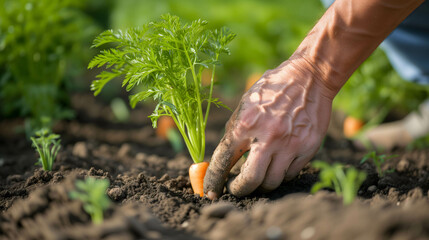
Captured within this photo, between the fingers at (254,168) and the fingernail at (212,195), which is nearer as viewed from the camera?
the fingers at (254,168)

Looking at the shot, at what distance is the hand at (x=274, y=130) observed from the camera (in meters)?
1.90

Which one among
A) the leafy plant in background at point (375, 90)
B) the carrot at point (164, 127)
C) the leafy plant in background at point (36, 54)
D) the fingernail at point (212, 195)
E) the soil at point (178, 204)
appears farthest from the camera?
the carrot at point (164, 127)

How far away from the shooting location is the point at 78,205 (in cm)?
144

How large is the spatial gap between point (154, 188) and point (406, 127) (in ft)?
10.0

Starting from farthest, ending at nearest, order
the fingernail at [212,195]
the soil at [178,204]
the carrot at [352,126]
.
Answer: the carrot at [352,126], the fingernail at [212,195], the soil at [178,204]

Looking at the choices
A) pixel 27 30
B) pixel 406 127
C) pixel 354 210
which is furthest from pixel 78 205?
pixel 406 127

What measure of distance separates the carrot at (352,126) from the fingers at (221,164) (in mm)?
2536

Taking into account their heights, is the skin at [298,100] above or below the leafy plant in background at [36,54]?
below

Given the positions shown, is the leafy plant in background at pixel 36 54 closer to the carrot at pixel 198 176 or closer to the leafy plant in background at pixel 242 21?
the carrot at pixel 198 176

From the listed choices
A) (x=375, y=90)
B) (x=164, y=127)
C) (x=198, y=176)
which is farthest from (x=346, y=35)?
(x=164, y=127)

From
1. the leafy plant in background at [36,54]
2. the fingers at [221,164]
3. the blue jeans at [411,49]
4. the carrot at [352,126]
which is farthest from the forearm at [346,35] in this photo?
the carrot at [352,126]

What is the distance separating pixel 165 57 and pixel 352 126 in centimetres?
284

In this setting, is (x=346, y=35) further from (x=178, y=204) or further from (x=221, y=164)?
(x=178, y=204)

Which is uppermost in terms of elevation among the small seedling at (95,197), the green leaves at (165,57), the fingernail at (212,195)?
the green leaves at (165,57)
